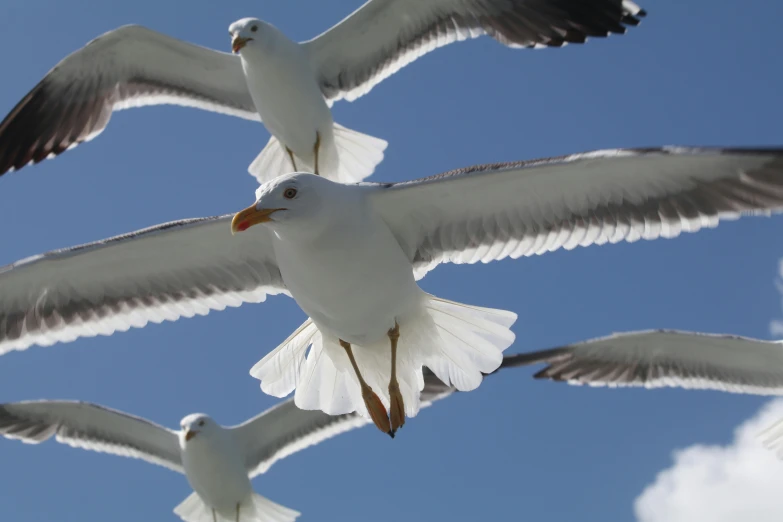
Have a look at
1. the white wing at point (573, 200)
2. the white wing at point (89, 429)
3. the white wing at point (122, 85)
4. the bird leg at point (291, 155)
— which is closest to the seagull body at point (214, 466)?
the white wing at point (89, 429)

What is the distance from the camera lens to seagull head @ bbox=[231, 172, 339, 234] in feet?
13.9

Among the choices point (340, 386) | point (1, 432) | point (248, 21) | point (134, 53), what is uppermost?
point (134, 53)

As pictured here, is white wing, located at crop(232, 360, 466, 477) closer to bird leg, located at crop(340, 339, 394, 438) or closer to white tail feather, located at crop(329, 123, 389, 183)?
white tail feather, located at crop(329, 123, 389, 183)

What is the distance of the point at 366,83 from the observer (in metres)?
8.14

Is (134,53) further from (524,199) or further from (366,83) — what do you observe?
(524,199)

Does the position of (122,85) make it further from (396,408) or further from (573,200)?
(573,200)

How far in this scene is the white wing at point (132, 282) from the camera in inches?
198

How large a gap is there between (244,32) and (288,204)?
333 centimetres

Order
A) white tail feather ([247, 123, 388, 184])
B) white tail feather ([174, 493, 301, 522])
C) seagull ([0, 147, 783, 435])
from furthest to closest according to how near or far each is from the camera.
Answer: white tail feather ([174, 493, 301, 522])
white tail feather ([247, 123, 388, 184])
seagull ([0, 147, 783, 435])

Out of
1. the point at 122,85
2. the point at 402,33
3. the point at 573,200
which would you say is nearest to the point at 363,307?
the point at 573,200

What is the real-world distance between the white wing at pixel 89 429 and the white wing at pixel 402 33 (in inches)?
137

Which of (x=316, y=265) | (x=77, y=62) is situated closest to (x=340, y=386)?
(x=316, y=265)

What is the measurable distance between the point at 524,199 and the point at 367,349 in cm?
112

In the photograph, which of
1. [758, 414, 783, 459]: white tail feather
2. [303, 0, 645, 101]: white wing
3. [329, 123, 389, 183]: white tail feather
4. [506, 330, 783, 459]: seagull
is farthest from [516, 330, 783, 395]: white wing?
[303, 0, 645, 101]: white wing
